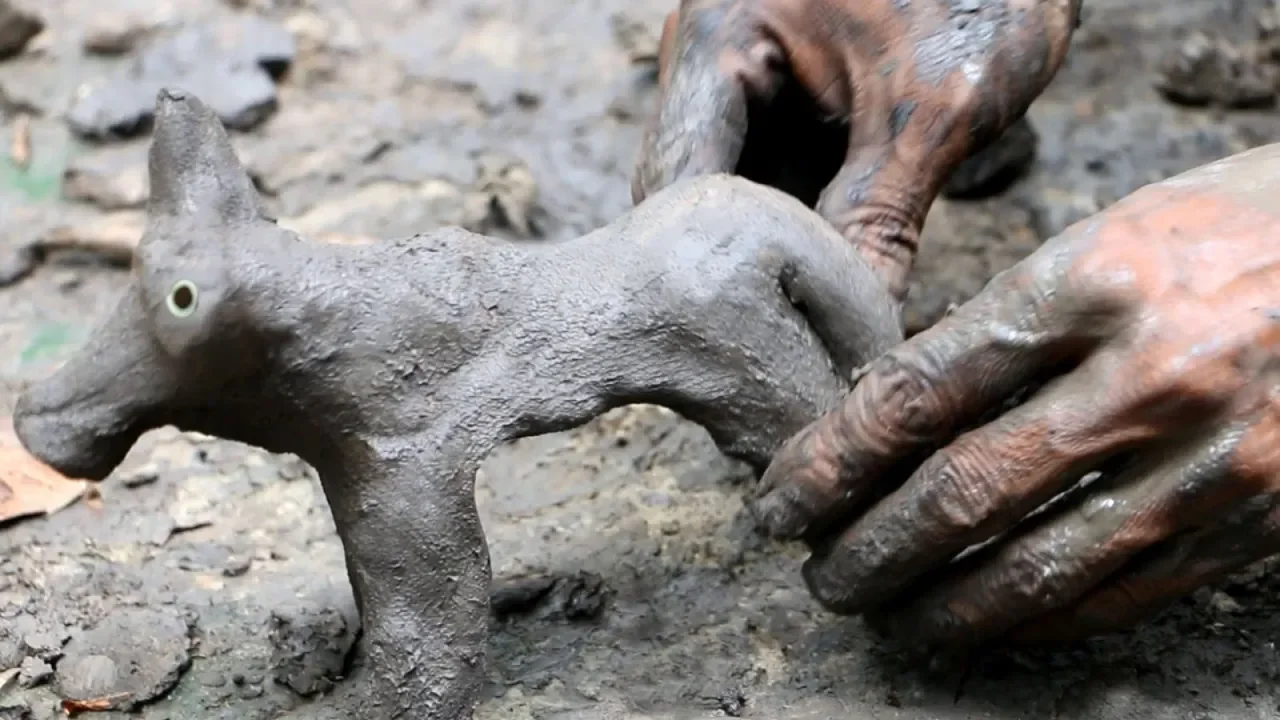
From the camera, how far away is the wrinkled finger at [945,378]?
A: 114 cm

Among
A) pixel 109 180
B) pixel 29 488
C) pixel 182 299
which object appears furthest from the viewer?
pixel 109 180

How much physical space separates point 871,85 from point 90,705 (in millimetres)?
1100

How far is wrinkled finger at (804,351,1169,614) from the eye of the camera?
112 centimetres

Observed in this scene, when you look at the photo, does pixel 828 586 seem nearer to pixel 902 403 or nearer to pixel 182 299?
pixel 902 403

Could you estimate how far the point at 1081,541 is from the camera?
1159 millimetres

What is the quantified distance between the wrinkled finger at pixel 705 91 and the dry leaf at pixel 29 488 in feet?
2.67

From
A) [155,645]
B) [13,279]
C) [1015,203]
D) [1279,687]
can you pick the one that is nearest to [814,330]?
[1279,687]

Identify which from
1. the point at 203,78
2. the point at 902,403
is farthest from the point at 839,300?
the point at 203,78

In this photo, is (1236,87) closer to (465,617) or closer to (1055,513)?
(1055,513)

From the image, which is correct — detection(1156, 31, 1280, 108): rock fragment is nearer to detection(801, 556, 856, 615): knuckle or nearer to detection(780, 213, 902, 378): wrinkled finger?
detection(780, 213, 902, 378): wrinkled finger

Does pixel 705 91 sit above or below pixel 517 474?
above

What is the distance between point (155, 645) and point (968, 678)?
87cm

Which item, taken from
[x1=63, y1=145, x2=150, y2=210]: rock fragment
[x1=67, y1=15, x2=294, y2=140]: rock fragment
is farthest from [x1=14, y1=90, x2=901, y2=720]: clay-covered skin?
[x1=67, y1=15, x2=294, y2=140]: rock fragment

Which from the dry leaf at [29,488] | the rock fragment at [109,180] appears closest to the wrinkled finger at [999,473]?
the dry leaf at [29,488]
